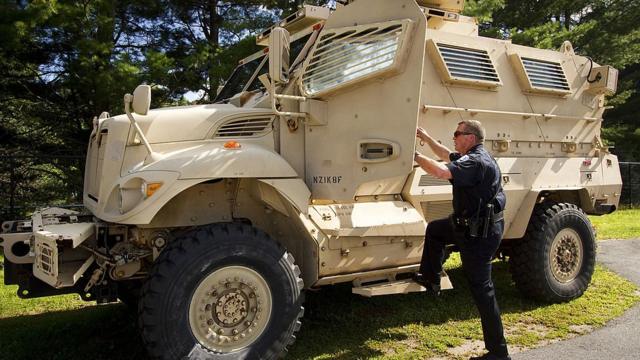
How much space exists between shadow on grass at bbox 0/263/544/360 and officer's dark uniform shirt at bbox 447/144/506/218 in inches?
58.5

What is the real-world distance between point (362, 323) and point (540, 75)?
3.36 meters

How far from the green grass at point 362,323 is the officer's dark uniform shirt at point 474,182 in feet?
4.37

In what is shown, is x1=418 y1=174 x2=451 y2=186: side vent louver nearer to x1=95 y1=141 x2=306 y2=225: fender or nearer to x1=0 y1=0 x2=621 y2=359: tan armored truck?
x1=0 y1=0 x2=621 y2=359: tan armored truck

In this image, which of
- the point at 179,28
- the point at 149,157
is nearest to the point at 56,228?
the point at 149,157

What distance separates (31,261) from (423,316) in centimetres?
366

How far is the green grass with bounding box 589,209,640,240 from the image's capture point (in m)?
10.7

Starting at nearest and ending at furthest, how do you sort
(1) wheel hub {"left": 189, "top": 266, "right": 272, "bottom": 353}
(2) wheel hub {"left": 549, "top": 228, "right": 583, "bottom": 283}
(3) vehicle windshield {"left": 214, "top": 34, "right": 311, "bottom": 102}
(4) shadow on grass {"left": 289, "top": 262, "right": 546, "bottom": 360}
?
Result: (1) wheel hub {"left": 189, "top": 266, "right": 272, "bottom": 353} → (4) shadow on grass {"left": 289, "top": 262, "right": 546, "bottom": 360} → (3) vehicle windshield {"left": 214, "top": 34, "right": 311, "bottom": 102} → (2) wheel hub {"left": 549, "top": 228, "right": 583, "bottom": 283}

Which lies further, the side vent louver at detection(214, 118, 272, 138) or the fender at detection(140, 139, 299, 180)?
the side vent louver at detection(214, 118, 272, 138)

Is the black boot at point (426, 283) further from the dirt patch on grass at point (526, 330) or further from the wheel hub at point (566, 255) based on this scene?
the wheel hub at point (566, 255)

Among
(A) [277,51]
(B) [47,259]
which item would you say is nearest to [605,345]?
(A) [277,51]

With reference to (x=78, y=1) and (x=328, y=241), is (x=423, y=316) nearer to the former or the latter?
(x=328, y=241)

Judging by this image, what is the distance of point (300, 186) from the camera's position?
437 cm

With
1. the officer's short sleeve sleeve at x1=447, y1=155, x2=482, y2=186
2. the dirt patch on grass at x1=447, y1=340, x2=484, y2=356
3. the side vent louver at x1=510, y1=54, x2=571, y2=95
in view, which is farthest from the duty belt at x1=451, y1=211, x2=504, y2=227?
the side vent louver at x1=510, y1=54, x2=571, y2=95

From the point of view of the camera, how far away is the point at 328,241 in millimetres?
4484
